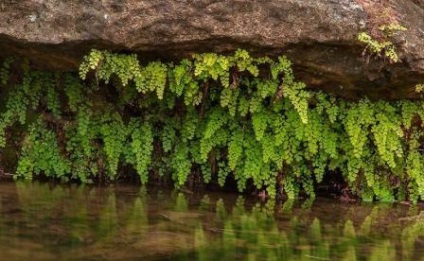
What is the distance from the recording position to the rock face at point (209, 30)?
7.38m

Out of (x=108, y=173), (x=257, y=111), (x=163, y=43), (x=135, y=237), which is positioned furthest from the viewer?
(x=108, y=173)

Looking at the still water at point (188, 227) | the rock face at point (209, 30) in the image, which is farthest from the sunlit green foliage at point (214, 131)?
the still water at point (188, 227)

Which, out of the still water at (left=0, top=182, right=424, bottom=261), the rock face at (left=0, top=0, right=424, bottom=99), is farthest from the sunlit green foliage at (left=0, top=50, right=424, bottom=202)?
the still water at (left=0, top=182, right=424, bottom=261)

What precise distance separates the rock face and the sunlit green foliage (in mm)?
366

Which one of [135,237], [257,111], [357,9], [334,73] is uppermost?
[357,9]

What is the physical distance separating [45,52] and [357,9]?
13.9 ft

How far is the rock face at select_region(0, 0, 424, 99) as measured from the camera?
738cm

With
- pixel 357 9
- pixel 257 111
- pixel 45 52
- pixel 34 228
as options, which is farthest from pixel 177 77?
pixel 34 228

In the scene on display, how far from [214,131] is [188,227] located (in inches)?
95.2

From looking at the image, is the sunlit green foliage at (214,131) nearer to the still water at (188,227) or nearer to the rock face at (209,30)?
the rock face at (209,30)

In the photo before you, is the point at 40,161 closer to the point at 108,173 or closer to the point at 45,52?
the point at 108,173

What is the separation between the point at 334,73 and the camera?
7.90 meters

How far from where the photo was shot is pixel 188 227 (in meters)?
6.11

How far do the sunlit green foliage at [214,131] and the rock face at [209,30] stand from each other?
1.20 feet
